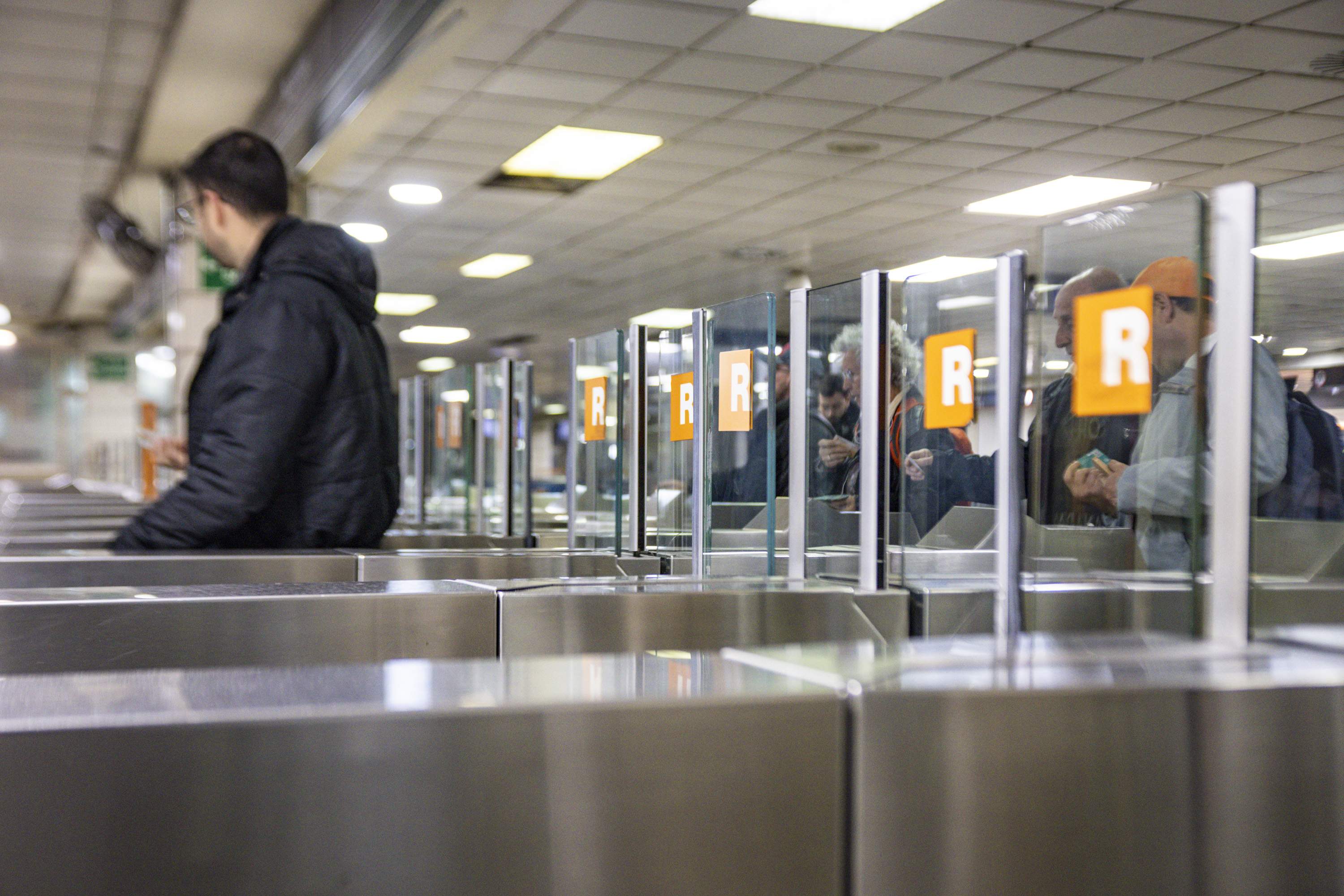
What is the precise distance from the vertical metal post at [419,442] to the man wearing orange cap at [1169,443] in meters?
3.66

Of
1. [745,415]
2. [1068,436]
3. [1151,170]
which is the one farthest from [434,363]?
[1068,436]

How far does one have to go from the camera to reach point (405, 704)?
0.74m

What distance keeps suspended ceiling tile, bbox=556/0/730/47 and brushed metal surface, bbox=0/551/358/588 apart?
3.68 m

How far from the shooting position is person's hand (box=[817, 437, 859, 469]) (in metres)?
2.06

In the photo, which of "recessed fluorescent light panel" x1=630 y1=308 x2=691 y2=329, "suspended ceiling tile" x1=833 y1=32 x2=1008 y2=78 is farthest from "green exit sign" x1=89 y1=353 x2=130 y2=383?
"suspended ceiling tile" x1=833 y1=32 x2=1008 y2=78

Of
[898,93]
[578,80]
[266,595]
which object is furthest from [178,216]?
[898,93]

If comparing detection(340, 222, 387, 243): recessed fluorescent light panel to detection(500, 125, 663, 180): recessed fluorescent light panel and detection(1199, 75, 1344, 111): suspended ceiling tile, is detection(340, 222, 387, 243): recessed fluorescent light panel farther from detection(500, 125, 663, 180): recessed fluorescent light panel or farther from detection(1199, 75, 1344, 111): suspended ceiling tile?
detection(1199, 75, 1344, 111): suspended ceiling tile

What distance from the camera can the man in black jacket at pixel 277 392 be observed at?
2.26 meters

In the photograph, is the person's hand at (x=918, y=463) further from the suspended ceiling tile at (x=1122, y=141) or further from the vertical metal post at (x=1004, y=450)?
the suspended ceiling tile at (x=1122, y=141)

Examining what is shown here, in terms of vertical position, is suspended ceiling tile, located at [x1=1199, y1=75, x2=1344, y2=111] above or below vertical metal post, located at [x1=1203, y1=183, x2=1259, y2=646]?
above

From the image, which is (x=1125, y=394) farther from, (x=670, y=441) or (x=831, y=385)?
(x=670, y=441)

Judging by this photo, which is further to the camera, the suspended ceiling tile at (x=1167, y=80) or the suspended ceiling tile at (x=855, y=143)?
the suspended ceiling tile at (x=855, y=143)

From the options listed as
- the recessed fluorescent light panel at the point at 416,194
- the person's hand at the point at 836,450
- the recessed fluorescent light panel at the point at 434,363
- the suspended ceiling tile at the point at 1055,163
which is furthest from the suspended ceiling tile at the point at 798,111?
the recessed fluorescent light panel at the point at 434,363

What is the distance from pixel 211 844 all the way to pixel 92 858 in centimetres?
6
